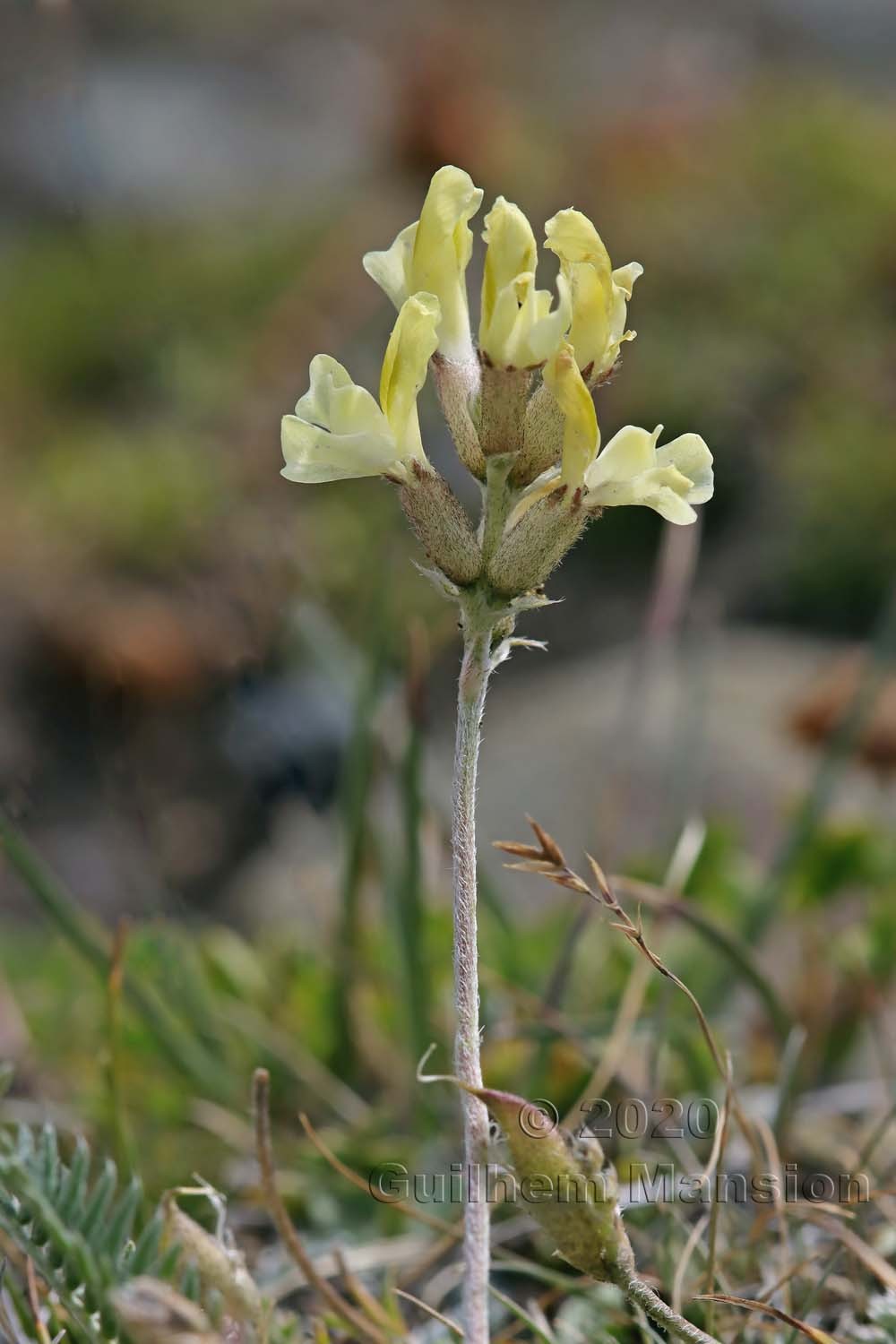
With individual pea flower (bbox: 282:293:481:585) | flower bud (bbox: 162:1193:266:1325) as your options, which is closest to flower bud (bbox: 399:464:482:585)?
individual pea flower (bbox: 282:293:481:585)

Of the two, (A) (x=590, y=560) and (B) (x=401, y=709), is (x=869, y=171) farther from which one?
(B) (x=401, y=709)

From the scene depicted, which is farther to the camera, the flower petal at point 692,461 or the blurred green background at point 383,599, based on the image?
the blurred green background at point 383,599

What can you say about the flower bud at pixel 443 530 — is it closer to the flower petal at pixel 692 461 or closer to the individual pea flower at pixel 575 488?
the individual pea flower at pixel 575 488

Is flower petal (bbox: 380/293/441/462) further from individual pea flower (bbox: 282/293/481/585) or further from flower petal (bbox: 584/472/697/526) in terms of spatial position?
flower petal (bbox: 584/472/697/526)

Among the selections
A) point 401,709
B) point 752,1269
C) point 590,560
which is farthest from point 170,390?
point 752,1269

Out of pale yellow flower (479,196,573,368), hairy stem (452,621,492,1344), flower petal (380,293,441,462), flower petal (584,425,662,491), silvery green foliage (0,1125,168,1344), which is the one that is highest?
pale yellow flower (479,196,573,368)

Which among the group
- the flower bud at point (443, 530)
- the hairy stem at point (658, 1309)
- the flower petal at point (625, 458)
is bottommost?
the hairy stem at point (658, 1309)

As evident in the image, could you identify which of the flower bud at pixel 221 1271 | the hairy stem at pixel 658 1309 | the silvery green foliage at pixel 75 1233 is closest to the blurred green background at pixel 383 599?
the silvery green foliage at pixel 75 1233
